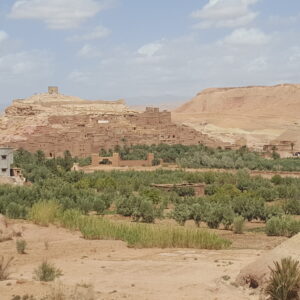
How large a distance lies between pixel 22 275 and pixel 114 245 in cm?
398

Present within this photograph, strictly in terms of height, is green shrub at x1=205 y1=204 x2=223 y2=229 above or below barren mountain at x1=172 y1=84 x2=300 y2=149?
below

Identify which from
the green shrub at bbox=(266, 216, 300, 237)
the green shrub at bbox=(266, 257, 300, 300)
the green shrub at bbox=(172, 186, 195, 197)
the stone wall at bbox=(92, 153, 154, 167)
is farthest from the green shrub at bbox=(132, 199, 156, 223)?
the stone wall at bbox=(92, 153, 154, 167)

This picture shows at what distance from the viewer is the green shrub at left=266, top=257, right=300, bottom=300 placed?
898 cm

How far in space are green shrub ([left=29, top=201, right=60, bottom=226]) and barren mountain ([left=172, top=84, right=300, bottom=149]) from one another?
52.1 m

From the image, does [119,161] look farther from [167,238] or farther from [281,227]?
[167,238]

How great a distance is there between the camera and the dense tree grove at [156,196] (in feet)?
71.1

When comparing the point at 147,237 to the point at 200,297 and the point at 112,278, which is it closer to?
the point at 112,278

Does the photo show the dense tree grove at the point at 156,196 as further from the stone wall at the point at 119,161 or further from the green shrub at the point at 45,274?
the green shrub at the point at 45,274

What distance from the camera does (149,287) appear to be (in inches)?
393

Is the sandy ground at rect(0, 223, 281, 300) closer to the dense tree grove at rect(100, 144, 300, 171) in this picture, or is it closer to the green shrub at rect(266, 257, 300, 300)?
the green shrub at rect(266, 257, 300, 300)

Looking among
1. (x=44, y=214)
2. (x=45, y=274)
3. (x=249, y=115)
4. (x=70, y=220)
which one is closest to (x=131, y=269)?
(x=45, y=274)

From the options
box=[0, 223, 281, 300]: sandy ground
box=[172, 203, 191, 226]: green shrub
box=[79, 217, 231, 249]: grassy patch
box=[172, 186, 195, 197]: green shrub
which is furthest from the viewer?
box=[172, 186, 195, 197]: green shrub

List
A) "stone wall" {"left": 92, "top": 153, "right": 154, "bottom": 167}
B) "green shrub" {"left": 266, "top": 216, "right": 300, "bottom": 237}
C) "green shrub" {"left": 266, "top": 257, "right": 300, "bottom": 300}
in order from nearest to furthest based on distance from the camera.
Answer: "green shrub" {"left": 266, "top": 257, "right": 300, "bottom": 300}
"green shrub" {"left": 266, "top": 216, "right": 300, "bottom": 237}
"stone wall" {"left": 92, "top": 153, "right": 154, "bottom": 167}

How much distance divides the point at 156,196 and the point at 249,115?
83.9m
